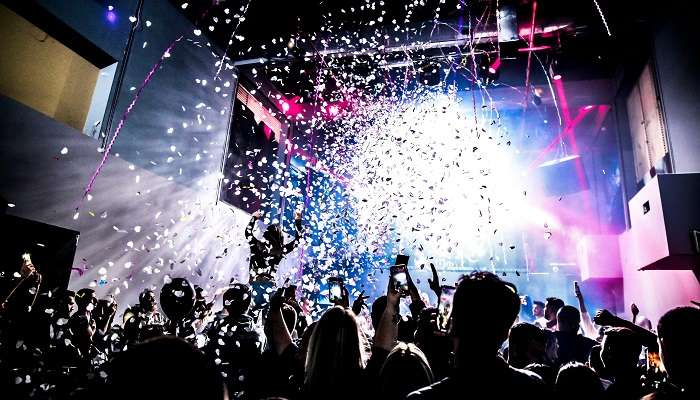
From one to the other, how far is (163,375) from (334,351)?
4.24 feet

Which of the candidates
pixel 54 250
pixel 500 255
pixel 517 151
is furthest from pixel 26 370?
pixel 517 151

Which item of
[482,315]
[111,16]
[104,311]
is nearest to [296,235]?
[104,311]

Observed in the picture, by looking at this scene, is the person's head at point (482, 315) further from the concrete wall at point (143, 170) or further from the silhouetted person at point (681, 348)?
the concrete wall at point (143, 170)

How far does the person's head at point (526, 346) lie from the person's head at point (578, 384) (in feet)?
2.47

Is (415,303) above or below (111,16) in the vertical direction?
below

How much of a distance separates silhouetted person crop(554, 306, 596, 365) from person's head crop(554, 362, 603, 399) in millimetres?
1806

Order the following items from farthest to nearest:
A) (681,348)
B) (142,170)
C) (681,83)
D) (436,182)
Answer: (436,182), (142,170), (681,83), (681,348)

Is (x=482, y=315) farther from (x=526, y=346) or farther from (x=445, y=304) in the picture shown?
(x=526, y=346)

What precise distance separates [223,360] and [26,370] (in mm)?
1633

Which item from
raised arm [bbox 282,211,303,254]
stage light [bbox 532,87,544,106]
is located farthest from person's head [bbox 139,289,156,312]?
stage light [bbox 532,87,544,106]

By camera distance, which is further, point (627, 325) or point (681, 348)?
point (627, 325)

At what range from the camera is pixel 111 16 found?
7.17m

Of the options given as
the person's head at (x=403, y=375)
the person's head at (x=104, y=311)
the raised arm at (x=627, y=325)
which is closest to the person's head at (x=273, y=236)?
the person's head at (x=104, y=311)

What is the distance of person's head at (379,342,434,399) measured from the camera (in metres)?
2.07
